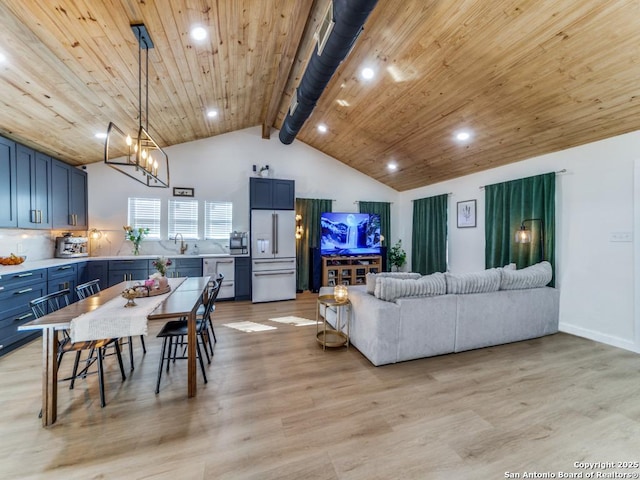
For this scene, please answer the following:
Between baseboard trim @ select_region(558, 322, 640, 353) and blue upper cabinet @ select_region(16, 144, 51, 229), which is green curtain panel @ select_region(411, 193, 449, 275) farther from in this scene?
blue upper cabinet @ select_region(16, 144, 51, 229)

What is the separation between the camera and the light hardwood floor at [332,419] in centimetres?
162

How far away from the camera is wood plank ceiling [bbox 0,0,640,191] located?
2270 mm

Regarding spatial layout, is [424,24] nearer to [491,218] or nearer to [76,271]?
[491,218]

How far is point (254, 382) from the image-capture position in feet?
8.31

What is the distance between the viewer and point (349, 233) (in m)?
6.77

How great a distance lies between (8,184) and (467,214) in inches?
286

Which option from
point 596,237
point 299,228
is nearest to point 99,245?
point 299,228

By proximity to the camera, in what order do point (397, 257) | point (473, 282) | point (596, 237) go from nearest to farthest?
1. point (473, 282)
2. point (596, 237)
3. point (397, 257)

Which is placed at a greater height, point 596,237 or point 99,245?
point 596,237

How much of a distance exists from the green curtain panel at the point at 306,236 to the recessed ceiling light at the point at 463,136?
3.31 m

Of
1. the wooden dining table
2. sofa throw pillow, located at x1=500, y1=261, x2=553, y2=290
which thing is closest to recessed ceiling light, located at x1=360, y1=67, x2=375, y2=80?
sofa throw pillow, located at x1=500, y1=261, x2=553, y2=290

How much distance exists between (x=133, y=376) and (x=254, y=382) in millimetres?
1207

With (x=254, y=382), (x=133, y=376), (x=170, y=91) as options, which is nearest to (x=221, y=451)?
(x=254, y=382)

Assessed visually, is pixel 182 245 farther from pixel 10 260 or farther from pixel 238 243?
pixel 10 260
